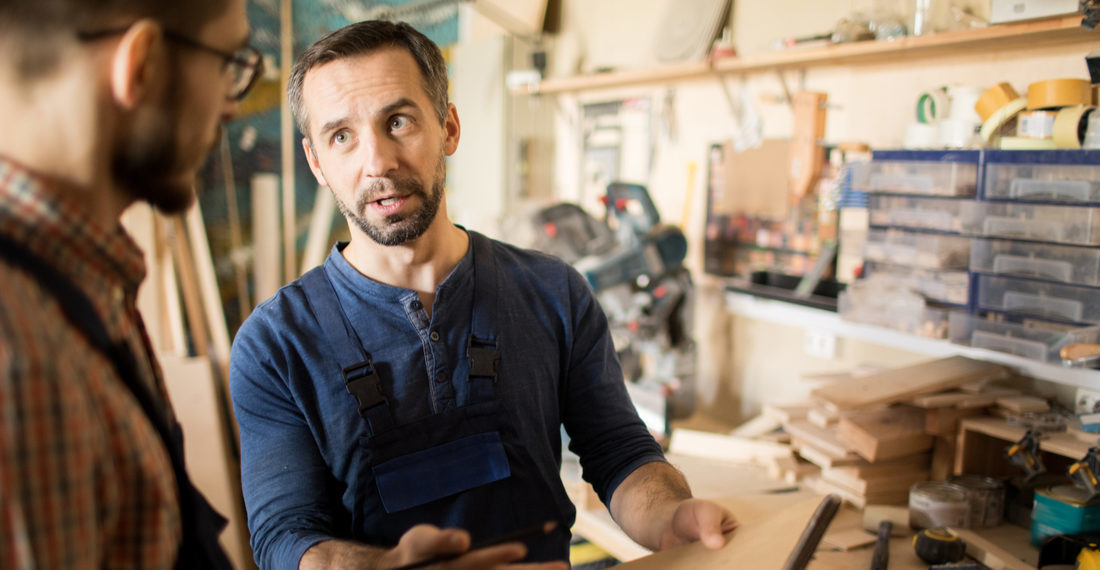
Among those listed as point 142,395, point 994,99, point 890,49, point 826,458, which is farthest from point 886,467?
point 142,395

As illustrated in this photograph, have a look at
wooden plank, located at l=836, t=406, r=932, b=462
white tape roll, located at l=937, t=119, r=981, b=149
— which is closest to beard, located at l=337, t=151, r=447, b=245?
wooden plank, located at l=836, t=406, r=932, b=462

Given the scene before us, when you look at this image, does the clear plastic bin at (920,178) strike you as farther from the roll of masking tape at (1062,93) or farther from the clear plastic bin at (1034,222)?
the roll of masking tape at (1062,93)

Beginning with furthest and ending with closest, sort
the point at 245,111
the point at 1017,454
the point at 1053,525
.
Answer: the point at 245,111 → the point at 1017,454 → the point at 1053,525

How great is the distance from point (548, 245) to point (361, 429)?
5.15 ft

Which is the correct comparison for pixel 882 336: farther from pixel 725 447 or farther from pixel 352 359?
pixel 352 359

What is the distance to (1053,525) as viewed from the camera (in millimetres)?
1554

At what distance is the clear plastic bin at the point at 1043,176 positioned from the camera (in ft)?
A: 5.33

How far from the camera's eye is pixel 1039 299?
1.78 meters

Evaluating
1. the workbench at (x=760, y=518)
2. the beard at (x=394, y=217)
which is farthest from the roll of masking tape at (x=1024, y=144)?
the beard at (x=394, y=217)

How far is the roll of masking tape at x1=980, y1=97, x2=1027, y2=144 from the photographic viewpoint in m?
1.82

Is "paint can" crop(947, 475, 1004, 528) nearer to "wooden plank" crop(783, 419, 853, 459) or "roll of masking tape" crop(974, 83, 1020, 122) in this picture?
"wooden plank" crop(783, 419, 853, 459)

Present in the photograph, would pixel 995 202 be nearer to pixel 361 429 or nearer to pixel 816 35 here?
pixel 816 35

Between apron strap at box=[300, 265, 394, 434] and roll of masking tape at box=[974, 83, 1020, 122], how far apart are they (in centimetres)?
169

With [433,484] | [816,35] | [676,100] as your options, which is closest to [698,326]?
[676,100]
